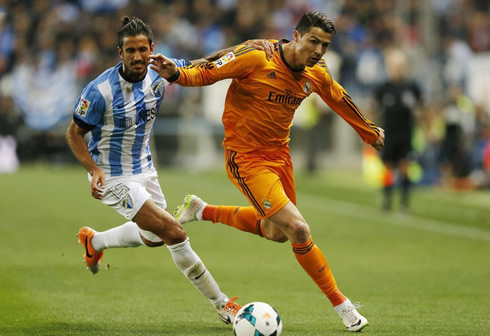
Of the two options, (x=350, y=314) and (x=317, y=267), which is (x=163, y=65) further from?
(x=350, y=314)

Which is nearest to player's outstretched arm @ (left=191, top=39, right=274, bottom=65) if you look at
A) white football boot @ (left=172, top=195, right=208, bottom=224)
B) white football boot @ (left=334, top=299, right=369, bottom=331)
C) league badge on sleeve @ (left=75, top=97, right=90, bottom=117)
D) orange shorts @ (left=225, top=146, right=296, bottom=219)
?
orange shorts @ (left=225, top=146, right=296, bottom=219)

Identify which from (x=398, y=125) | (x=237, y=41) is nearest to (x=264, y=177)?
(x=398, y=125)

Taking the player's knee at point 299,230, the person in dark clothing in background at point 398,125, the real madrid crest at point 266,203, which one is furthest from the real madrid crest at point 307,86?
the person in dark clothing in background at point 398,125

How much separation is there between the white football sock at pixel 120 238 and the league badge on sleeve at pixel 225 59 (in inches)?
60.0

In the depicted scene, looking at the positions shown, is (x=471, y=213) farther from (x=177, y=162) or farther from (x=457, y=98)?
(x=177, y=162)

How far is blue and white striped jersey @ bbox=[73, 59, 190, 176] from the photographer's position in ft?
21.7

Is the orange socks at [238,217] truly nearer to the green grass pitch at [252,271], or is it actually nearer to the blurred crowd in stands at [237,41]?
the green grass pitch at [252,271]

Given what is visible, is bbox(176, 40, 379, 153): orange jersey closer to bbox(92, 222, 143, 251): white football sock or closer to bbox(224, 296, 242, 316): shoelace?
bbox(92, 222, 143, 251): white football sock

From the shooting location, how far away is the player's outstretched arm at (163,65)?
20.9 feet

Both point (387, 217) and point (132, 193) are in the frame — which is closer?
point (132, 193)

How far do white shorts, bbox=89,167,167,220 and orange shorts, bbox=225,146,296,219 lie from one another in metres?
0.62

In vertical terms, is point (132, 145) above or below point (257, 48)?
below

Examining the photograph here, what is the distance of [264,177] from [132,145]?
40.6 inches

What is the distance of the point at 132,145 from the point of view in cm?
699
